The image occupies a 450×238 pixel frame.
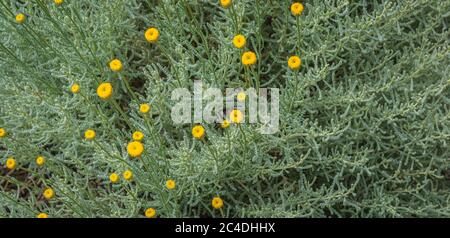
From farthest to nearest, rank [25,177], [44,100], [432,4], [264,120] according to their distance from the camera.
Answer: [25,177] → [432,4] → [44,100] → [264,120]

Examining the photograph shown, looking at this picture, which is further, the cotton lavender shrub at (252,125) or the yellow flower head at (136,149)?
the cotton lavender shrub at (252,125)

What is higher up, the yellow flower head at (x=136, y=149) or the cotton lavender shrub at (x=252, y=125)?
the cotton lavender shrub at (x=252, y=125)

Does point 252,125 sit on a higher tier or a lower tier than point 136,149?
higher

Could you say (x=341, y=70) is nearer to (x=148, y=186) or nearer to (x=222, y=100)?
(x=222, y=100)

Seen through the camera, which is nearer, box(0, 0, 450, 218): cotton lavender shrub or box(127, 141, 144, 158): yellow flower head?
box(127, 141, 144, 158): yellow flower head

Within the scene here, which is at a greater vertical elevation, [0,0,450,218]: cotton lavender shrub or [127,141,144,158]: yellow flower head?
[0,0,450,218]: cotton lavender shrub

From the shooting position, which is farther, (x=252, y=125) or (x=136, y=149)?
(x=252, y=125)
